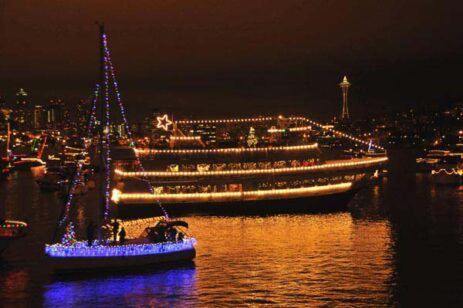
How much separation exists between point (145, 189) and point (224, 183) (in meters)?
5.75

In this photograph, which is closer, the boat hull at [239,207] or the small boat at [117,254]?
the small boat at [117,254]

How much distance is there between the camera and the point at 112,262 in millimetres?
30328

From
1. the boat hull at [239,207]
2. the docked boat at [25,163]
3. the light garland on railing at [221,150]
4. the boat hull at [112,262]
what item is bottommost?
the boat hull at [112,262]

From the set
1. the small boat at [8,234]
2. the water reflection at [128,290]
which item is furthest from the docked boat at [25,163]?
the water reflection at [128,290]

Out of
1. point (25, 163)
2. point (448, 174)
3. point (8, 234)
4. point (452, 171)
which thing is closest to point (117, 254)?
point (8, 234)

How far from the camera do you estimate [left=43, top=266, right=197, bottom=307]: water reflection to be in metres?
26.4

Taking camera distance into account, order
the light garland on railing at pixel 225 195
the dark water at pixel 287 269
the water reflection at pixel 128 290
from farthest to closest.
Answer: the light garland on railing at pixel 225 195, the dark water at pixel 287 269, the water reflection at pixel 128 290

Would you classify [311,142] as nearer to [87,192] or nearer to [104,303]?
[87,192]

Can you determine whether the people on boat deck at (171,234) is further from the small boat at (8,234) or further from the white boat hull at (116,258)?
the small boat at (8,234)

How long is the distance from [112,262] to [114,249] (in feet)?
1.77

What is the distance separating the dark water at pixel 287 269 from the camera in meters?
26.8

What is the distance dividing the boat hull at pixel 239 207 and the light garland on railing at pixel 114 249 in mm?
19002

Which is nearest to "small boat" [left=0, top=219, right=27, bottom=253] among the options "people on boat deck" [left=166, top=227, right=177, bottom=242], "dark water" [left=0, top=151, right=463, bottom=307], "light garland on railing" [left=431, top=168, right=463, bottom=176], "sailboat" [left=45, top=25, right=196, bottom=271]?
"dark water" [left=0, top=151, right=463, bottom=307]

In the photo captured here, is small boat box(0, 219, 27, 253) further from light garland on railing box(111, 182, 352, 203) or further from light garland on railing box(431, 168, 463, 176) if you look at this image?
light garland on railing box(431, 168, 463, 176)
